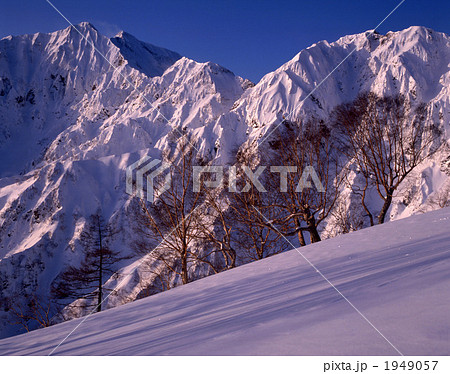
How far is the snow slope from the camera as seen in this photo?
160 cm

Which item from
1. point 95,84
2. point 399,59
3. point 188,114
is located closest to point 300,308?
point 399,59

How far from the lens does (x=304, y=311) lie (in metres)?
2.09

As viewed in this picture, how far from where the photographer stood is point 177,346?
6.52ft

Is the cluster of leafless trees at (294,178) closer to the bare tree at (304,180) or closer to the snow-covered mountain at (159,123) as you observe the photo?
the bare tree at (304,180)

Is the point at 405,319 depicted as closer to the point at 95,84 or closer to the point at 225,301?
the point at 225,301

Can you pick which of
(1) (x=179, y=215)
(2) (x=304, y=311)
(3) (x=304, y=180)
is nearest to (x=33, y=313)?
(1) (x=179, y=215)

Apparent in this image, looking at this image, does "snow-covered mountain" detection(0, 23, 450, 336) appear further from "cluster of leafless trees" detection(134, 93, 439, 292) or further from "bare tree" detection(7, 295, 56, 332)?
"cluster of leafless trees" detection(134, 93, 439, 292)

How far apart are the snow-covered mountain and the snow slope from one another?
29014 millimetres

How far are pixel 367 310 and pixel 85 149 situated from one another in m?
85.8

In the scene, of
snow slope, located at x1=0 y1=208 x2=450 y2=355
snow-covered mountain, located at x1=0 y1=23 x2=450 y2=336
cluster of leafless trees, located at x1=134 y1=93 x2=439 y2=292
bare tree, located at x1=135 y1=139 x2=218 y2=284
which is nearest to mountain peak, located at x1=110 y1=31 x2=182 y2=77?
snow-covered mountain, located at x1=0 y1=23 x2=450 y2=336

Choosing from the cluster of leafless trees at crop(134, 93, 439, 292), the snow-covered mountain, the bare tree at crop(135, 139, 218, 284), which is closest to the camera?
the cluster of leafless trees at crop(134, 93, 439, 292)

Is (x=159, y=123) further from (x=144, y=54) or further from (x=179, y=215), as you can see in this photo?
(x=179, y=215)

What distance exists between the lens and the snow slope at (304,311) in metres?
1.60

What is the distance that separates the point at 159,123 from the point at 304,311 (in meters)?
81.1
